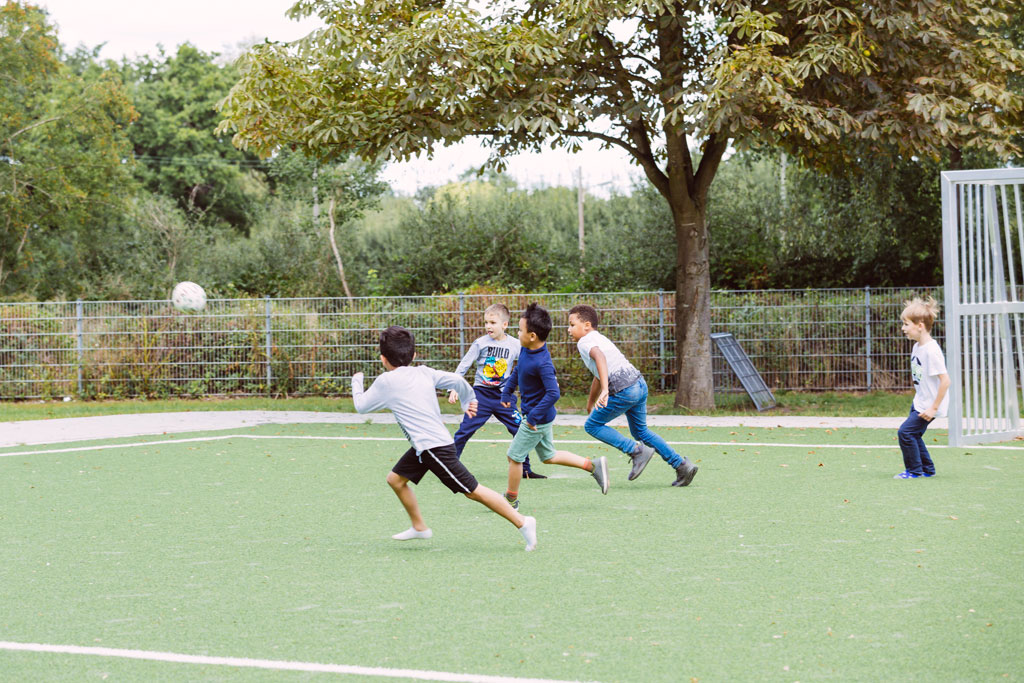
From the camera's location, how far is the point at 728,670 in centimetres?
411

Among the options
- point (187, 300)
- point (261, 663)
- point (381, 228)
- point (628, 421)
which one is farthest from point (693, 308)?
point (381, 228)

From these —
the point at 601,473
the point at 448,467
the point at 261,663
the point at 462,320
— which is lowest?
the point at 261,663

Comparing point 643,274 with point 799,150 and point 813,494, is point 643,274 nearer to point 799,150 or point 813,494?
point 799,150

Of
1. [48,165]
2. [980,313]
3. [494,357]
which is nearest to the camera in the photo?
[494,357]

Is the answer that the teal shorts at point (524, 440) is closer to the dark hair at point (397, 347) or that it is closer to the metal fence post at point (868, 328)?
the dark hair at point (397, 347)

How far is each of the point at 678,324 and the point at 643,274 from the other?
7.37 m

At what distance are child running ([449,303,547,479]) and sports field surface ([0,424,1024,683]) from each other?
627 millimetres

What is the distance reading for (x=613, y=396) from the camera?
840 cm

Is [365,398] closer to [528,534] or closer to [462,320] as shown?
[528,534]

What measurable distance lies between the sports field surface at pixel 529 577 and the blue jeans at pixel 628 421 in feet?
1.13

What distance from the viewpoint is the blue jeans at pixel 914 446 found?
339 inches

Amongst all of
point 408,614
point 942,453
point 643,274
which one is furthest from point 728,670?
point 643,274

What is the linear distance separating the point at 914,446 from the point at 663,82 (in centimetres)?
740

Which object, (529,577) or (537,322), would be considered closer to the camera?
(529,577)
